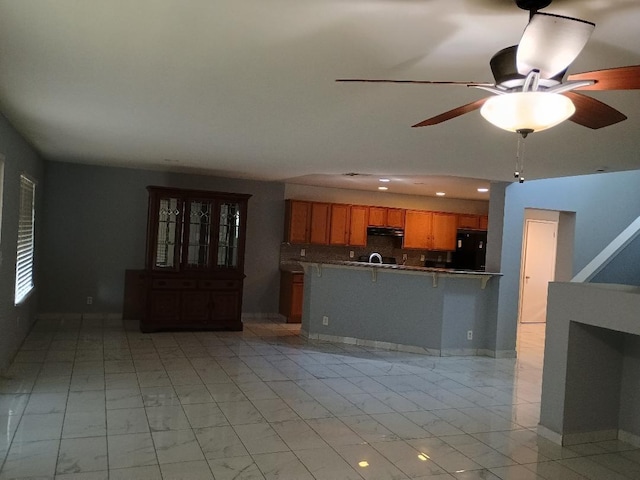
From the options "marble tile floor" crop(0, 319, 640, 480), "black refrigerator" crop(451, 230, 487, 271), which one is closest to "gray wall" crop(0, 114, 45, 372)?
"marble tile floor" crop(0, 319, 640, 480)

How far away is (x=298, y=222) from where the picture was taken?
852 cm

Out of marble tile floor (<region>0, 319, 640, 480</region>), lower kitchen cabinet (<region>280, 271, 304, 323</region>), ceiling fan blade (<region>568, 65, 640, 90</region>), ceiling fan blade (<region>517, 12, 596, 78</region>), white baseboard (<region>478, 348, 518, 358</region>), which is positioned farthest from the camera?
lower kitchen cabinet (<region>280, 271, 304, 323</region>)

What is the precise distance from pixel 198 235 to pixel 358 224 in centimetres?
273

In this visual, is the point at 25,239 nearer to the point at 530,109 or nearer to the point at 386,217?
the point at 386,217

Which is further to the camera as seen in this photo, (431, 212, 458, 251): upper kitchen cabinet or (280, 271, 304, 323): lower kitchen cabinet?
(431, 212, 458, 251): upper kitchen cabinet

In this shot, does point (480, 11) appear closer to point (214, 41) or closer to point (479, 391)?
point (214, 41)

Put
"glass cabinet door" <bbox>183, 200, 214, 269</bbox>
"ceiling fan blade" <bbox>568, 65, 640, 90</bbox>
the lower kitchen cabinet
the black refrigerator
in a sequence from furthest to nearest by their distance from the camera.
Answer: the black refrigerator → the lower kitchen cabinet → "glass cabinet door" <bbox>183, 200, 214, 269</bbox> → "ceiling fan blade" <bbox>568, 65, 640, 90</bbox>

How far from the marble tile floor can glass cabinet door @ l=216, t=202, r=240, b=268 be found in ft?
5.20

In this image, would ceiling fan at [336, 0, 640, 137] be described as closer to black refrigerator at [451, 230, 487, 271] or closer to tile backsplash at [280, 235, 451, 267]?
tile backsplash at [280, 235, 451, 267]

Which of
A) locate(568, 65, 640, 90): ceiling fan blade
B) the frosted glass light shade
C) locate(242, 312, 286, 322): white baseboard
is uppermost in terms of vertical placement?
locate(568, 65, 640, 90): ceiling fan blade

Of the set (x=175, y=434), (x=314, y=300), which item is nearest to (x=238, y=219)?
(x=314, y=300)

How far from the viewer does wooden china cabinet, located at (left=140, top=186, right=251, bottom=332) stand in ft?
23.6

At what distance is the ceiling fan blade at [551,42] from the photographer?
5.37 ft

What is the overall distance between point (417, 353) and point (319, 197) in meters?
3.34
